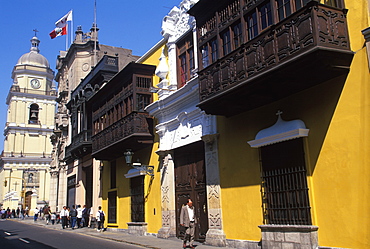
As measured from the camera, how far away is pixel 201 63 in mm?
13617

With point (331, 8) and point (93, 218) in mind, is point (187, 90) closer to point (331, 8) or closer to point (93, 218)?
point (331, 8)

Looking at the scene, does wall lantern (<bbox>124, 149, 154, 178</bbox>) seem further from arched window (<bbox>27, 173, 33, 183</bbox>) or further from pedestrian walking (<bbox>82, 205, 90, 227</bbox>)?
arched window (<bbox>27, 173, 33, 183</bbox>)

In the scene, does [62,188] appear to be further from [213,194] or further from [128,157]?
[213,194]

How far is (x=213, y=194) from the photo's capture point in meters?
13.7

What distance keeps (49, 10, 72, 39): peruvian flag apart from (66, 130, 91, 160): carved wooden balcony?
12265 mm

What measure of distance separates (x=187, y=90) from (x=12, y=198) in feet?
175

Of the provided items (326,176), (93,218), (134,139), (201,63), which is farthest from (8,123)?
(326,176)

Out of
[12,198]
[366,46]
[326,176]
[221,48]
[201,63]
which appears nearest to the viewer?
[366,46]

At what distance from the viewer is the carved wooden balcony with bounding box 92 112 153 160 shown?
17859 millimetres

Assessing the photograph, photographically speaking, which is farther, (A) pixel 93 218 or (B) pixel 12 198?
(B) pixel 12 198

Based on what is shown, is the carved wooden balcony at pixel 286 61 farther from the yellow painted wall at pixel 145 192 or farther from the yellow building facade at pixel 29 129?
the yellow building facade at pixel 29 129

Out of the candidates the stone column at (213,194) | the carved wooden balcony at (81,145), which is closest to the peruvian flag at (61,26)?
the carved wooden balcony at (81,145)

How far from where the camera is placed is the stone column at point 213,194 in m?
13.2

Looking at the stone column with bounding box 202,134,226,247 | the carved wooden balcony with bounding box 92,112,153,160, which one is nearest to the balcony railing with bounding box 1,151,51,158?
the carved wooden balcony with bounding box 92,112,153,160
